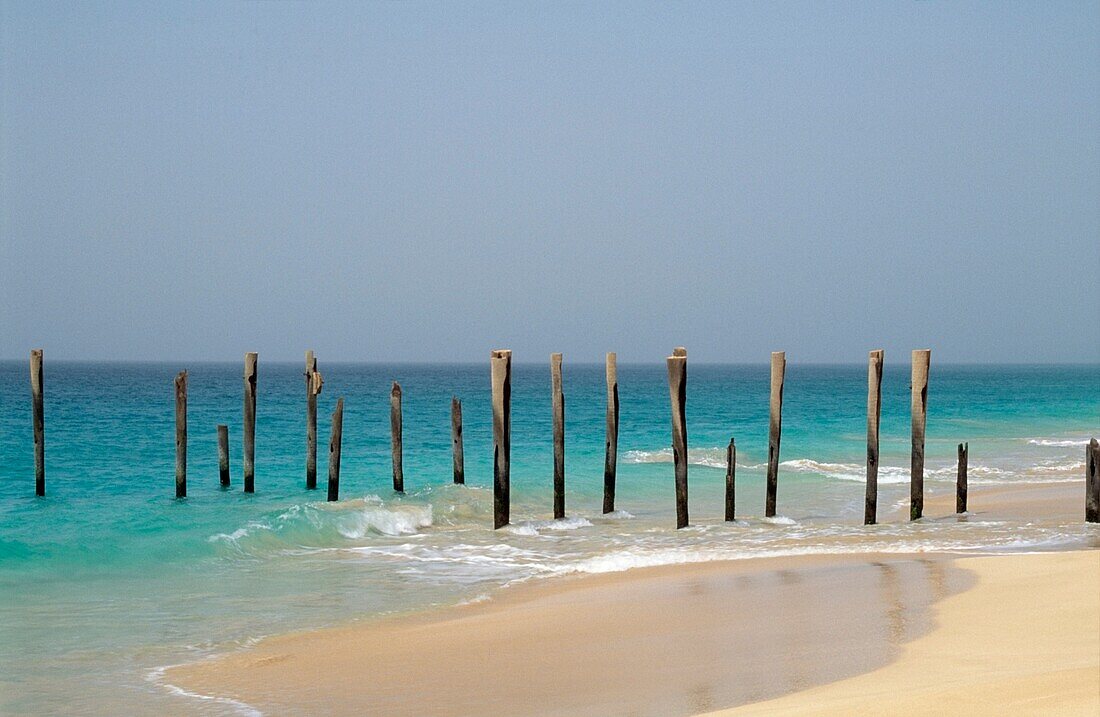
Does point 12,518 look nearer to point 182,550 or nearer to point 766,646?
point 182,550

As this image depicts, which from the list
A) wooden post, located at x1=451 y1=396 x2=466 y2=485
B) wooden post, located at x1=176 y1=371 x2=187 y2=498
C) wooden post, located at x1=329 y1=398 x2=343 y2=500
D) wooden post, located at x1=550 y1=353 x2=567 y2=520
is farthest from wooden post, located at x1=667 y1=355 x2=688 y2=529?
wooden post, located at x1=176 y1=371 x2=187 y2=498

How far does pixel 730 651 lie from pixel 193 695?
12.5 ft

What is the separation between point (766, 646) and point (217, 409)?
50546 mm

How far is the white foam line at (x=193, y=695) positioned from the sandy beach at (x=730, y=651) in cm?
8

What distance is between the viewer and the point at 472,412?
56781mm

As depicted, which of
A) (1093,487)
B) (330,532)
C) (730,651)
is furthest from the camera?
(330,532)

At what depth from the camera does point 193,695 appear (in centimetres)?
752

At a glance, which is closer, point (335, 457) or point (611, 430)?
point (611, 430)

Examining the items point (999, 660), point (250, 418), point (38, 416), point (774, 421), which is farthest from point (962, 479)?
point (38, 416)

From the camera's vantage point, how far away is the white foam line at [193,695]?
7.01 m

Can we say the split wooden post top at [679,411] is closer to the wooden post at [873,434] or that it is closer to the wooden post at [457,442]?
the wooden post at [873,434]

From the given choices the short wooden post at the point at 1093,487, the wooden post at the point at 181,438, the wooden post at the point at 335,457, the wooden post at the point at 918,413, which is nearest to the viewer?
the short wooden post at the point at 1093,487

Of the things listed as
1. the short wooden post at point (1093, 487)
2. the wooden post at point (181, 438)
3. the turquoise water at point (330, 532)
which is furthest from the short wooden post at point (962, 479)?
the wooden post at point (181, 438)

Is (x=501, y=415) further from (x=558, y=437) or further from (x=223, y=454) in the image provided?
(x=223, y=454)
